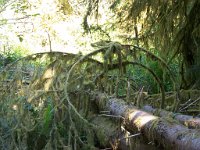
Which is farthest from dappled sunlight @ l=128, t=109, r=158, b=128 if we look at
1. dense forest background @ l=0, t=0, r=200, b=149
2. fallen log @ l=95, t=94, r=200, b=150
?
dense forest background @ l=0, t=0, r=200, b=149

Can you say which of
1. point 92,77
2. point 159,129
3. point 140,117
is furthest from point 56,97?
point 159,129

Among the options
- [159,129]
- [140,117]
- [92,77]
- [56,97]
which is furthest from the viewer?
[92,77]

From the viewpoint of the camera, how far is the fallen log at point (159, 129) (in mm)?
2961

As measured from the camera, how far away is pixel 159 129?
10.9 ft

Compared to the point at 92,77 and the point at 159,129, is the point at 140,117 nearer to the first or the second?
the point at 159,129

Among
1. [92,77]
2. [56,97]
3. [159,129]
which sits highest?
[92,77]

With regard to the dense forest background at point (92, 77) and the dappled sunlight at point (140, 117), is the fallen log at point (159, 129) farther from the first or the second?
the dense forest background at point (92, 77)

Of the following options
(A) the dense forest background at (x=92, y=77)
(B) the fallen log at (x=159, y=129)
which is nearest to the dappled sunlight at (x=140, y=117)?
(B) the fallen log at (x=159, y=129)

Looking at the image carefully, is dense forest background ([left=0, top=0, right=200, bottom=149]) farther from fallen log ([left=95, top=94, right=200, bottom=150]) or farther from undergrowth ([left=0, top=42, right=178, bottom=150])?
fallen log ([left=95, top=94, right=200, bottom=150])

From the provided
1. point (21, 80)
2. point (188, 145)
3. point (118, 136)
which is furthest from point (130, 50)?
point (188, 145)

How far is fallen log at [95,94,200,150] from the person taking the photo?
2.96 m

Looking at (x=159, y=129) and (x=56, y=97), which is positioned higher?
(x=56, y=97)

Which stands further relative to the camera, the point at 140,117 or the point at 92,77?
the point at 92,77

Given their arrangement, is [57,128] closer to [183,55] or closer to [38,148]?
[38,148]
